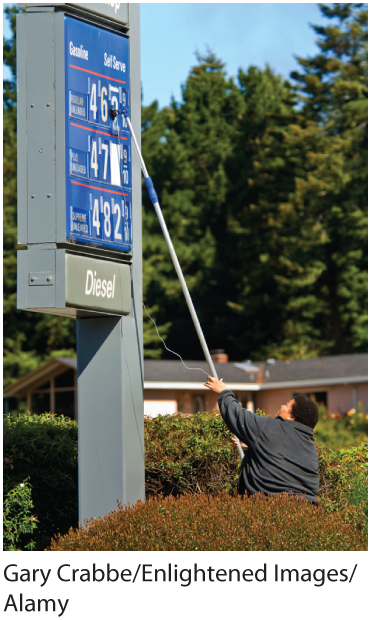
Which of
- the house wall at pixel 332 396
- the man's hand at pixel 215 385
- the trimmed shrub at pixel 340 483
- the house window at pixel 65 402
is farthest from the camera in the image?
the house window at pixel 65 402

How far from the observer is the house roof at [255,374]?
2839cm

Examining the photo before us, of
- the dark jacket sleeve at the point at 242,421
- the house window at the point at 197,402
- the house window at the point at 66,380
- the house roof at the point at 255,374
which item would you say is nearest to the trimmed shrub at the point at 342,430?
the house roof at the point at 255,374

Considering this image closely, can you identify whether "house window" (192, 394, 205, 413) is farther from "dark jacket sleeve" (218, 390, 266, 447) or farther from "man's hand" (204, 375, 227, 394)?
"dark jacket sleeve" (218, 390, 266, 447)

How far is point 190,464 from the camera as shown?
724cm

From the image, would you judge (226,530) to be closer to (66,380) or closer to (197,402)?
(197,402)

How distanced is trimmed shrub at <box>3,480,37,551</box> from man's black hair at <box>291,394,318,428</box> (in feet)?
9.97

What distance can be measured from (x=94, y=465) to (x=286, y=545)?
7.55 feet

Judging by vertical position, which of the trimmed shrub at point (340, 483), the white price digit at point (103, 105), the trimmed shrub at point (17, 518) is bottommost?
the trimmed shrub at point (17, 518)

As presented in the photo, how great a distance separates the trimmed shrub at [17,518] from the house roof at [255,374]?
65.1ft

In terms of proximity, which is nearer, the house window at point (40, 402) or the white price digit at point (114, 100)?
the white price digit at point (114, 100)

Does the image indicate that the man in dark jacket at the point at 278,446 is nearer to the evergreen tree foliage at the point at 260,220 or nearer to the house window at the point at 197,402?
the house window at the point at 197,402

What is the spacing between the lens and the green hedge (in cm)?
724

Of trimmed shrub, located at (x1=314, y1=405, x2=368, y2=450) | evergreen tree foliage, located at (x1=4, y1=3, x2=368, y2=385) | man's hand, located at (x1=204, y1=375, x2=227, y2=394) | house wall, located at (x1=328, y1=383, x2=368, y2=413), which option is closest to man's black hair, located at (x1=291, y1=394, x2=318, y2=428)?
man's hand, located at (x1=204, y1=375, x2=227, y2=394)

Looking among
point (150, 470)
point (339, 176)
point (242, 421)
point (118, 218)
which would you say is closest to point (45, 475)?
point (150, 470)
